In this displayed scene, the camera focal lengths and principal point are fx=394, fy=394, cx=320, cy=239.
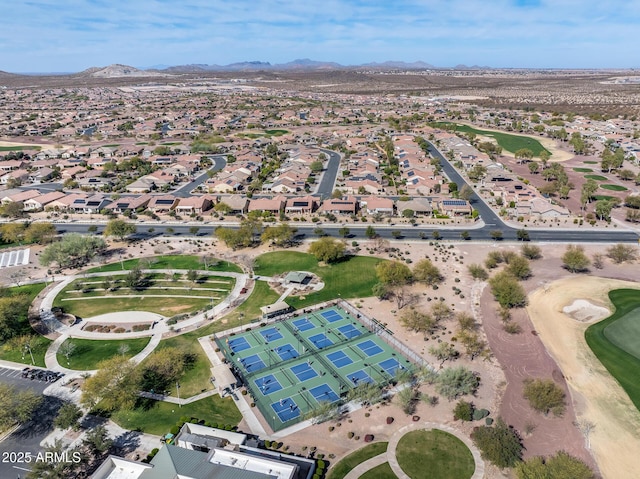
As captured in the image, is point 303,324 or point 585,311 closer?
point 303,324

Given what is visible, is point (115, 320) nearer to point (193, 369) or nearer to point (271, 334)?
point (193, 369)

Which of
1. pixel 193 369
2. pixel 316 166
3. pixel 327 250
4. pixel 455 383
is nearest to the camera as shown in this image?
pixel 455 383

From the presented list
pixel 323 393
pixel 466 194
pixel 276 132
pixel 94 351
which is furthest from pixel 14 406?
pixel 276 132

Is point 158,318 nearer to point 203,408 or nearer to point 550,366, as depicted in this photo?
point 203,408

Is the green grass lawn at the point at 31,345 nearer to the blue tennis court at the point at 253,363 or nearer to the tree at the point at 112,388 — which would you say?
the tree at the point at 112,388

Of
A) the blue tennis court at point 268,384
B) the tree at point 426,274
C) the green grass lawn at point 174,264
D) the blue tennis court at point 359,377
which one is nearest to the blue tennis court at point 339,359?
the blue tennis court at point 359,377

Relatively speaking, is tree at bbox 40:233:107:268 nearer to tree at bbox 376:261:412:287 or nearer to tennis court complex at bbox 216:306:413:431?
tennis court complex at bbox 216:306:413:431
